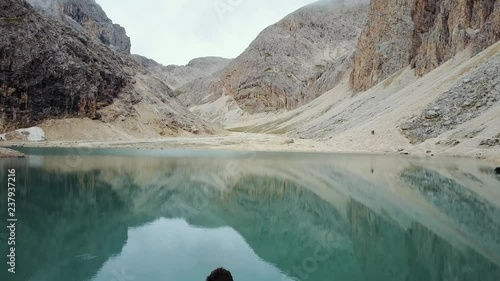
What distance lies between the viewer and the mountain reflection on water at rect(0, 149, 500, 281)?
489 inches

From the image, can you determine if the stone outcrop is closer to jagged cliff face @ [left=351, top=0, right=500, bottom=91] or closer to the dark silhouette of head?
jagged cliff face @ [left=351, top=0, right=500, bottom=91]

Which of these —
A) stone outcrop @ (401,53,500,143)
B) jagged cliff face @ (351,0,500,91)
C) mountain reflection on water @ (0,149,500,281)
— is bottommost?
mountain reflection on water @ (0,149,500,281)

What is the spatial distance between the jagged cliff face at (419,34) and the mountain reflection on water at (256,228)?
62056mm

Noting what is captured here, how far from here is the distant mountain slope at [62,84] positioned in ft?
295

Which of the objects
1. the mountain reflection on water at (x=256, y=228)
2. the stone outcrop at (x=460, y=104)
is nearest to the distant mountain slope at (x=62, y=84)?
the stone outcrop at (x=460, y=104)

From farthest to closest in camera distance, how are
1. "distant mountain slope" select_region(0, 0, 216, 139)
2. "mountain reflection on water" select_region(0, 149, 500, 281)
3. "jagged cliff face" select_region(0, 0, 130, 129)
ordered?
"distant mountain slope" select_region(0, 0, 216, 139)
"jagged cliff face" select_region(0, 0, 130, 129)
"mountain reflection on water" select_region(0, 149, 500, 281)

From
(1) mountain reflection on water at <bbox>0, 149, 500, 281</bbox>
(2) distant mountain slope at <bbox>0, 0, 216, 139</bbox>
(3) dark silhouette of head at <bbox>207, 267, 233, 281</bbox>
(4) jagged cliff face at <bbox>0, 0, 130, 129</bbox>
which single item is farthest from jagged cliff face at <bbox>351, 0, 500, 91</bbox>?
(3) dark silhouette of head at <bbox>207, 267, 233, 281</bbox>

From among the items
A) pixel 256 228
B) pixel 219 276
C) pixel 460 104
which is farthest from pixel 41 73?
pixel 219 276

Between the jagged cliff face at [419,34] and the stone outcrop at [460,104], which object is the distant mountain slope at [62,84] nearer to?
the jagged cliff face at [419,34]

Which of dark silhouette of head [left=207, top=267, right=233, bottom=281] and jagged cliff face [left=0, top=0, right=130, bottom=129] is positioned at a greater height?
jagged cliff face [left=0, top=0, right=130, bottom=129]

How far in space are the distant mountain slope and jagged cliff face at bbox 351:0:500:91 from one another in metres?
55.4

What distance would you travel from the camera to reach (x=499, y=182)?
28.1m

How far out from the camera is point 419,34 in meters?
108

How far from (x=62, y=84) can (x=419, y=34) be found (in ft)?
309
